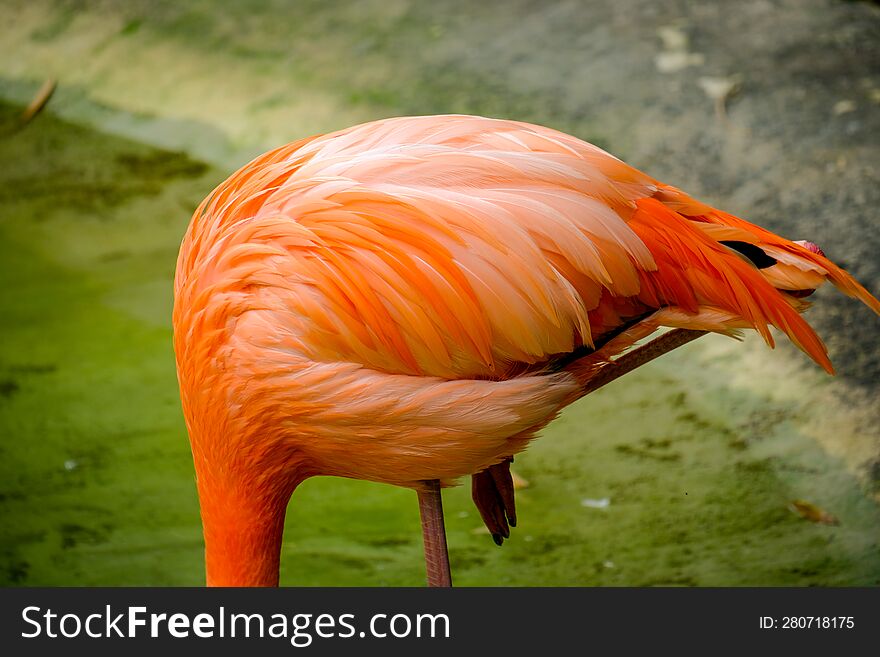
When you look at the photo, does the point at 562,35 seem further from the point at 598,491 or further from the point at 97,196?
the point at 598,491

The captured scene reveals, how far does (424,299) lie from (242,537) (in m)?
0.66

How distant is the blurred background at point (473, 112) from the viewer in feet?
9.75

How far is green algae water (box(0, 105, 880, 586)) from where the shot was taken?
9.53ft

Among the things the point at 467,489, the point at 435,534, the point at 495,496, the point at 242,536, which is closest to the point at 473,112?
the point at 467,489

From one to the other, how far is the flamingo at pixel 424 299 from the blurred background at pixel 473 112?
84 cm

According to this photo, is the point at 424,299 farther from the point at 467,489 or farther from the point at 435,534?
the point at 467,489

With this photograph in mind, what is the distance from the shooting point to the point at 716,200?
385 cm

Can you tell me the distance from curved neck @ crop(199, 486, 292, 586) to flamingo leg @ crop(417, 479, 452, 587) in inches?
12.6

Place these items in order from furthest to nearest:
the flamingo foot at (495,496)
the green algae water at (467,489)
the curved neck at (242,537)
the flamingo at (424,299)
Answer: the green algae water at (467,489) → the flamingo foot at (495,496) → the curved neck at (242,537) → the flamingo at (424,299)

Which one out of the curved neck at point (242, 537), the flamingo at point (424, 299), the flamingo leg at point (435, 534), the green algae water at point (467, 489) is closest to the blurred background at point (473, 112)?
the green algae water at point (467, 489)

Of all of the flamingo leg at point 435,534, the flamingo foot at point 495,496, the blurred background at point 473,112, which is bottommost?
the flamingo leg at point 435,534

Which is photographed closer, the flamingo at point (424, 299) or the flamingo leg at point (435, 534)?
the flamingo at point (424, 299)

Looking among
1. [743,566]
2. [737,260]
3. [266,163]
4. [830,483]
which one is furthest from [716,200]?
[266,163]

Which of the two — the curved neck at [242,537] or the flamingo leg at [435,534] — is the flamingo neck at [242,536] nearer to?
the curved neck at [242,537]
